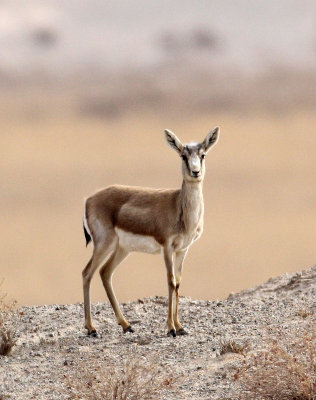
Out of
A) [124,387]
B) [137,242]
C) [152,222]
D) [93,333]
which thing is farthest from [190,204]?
[124,387]

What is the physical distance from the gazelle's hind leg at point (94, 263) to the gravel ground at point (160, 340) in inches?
13.7

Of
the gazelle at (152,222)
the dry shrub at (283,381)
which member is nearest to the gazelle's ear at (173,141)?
the gazelle at (152,222)

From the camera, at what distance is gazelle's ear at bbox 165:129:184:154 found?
13.5 metres

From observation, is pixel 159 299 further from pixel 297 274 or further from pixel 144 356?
pixel 144 356

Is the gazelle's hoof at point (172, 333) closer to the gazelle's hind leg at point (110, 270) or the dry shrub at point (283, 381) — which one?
the gazelle's hind leg at point (110, 270)

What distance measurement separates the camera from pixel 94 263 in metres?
14.4

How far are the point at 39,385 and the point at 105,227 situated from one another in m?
3.70

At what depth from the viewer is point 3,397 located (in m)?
10.8

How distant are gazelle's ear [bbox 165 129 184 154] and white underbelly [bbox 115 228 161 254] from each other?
64.5 inches

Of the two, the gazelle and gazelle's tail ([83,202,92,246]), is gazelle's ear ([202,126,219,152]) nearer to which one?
the gazelle

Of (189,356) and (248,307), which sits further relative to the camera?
(248,307)

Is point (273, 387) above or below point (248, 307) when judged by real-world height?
below

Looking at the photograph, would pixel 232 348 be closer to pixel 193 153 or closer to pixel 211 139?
pixel 193 153

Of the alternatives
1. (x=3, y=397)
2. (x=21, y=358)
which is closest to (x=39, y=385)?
(x=3, y=397)
